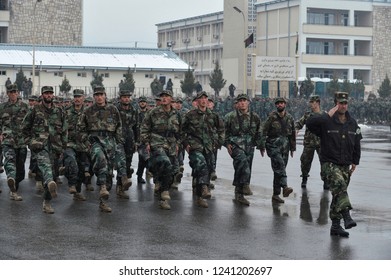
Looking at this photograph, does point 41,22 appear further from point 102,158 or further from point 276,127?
point 102,158

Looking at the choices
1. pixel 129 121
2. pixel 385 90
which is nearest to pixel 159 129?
pixel 129 121

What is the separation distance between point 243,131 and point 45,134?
3.23 meters

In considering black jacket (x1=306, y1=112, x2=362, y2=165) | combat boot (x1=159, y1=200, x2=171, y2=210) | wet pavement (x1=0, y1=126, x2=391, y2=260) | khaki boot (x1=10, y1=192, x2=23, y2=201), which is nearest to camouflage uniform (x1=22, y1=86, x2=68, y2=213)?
wet pavement (x1=0, y1=126, x2=391, y2=260)

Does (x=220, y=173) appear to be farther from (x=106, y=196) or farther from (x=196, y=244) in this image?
(x=196, y=244)

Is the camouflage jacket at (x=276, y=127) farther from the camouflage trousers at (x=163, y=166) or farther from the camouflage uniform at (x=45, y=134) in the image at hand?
the camouflage uniform at (x=45, y=134)

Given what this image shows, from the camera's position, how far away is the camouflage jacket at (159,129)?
15078 mm

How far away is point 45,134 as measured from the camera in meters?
14.5

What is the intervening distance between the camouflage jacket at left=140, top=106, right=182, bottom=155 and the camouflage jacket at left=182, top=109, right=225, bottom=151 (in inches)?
14.4

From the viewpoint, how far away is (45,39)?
93250 mm

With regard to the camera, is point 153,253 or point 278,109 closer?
point 153,253

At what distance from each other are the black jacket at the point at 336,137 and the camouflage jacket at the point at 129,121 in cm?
603
